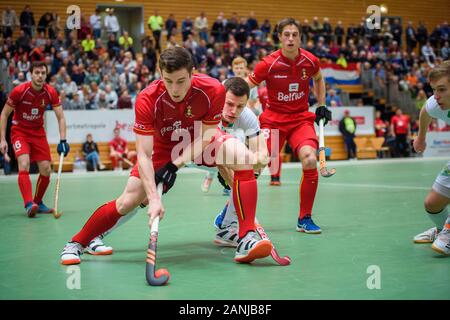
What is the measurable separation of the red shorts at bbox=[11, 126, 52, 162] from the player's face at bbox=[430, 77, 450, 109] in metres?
5.46

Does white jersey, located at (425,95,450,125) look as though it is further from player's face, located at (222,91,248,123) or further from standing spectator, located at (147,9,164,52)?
standing spectator, located at (147,9,164,52)

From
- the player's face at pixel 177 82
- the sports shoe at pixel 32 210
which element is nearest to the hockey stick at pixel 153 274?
the player's face at pixel 177 82

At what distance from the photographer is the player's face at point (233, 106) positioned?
219 inches

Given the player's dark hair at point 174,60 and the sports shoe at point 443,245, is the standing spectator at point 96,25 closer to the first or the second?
the player's dark hair at point 174,60

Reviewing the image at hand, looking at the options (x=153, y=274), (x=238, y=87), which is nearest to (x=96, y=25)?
(x=238, y=87)

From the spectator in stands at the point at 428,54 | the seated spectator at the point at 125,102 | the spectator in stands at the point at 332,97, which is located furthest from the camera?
the spectator in stands at the point at 428,54

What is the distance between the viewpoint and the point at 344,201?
8836mm

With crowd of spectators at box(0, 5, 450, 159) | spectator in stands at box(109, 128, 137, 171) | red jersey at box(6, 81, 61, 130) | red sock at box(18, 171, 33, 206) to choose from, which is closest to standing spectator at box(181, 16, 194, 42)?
crowd of spectators at box(0, 5, 450, 159)

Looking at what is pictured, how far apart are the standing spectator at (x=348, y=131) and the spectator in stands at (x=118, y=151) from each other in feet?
23.4

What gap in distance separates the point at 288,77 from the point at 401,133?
15930 millimetres

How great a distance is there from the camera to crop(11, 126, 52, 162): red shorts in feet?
27.4
